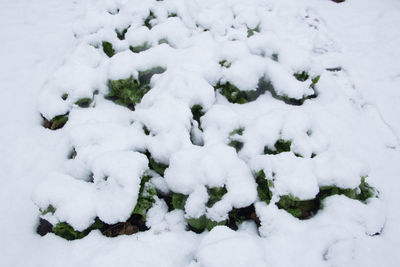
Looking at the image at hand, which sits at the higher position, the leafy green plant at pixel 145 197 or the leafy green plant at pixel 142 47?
the leafy green plant at pixel 142 47

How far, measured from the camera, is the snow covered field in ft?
6.16

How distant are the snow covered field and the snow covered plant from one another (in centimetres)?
1

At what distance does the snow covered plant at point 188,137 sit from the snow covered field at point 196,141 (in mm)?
13

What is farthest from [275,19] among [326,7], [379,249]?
[379,249]

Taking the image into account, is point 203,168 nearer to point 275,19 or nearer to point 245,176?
point 245,176

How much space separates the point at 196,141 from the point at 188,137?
7.5 inches

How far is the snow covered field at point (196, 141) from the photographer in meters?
1.88

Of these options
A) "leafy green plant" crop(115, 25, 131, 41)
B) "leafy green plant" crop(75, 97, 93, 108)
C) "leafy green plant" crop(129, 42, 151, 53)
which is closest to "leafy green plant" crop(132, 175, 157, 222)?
"leafy green plant" crop(75, 97, 93, 108)

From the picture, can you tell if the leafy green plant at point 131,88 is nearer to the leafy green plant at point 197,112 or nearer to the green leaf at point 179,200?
the leafy green plant at point 197,112

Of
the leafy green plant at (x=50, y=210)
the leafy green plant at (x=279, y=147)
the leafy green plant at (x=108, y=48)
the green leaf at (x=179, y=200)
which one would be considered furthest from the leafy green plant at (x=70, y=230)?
the leafy green plant at (x=108, y=48)

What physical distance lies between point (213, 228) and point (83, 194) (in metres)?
0.93

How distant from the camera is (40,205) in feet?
6.40

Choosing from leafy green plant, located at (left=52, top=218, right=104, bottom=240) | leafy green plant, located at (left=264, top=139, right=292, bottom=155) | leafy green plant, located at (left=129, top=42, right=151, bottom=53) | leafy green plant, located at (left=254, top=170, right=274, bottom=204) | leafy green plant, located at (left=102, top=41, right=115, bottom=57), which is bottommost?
Result: leafy green plant, located at (left=52, top=218, right=104, bottom=240)

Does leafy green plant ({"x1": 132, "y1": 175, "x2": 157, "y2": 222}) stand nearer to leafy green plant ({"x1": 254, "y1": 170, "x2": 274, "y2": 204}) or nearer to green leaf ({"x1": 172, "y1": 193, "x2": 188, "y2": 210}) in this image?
green leaf ({"x1": 172, "y1": 193, "x2": 188, "y2": 210})
